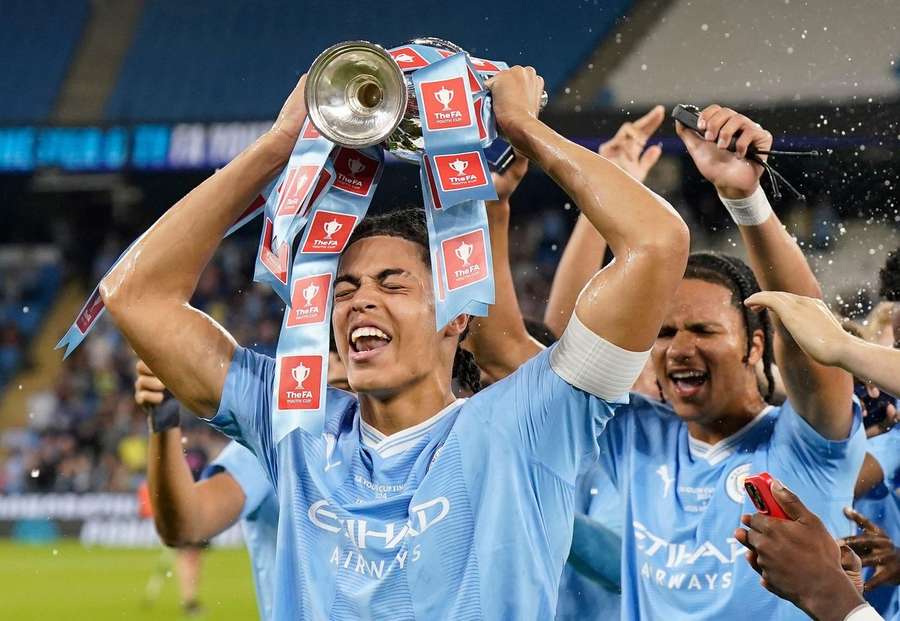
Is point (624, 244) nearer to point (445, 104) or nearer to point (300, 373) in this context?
point (445, 104)

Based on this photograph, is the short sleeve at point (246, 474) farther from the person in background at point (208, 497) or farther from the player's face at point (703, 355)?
the player's face at point (703, 355)

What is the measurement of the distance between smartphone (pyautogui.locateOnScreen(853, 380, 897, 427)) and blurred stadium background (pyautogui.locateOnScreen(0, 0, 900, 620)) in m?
3.61

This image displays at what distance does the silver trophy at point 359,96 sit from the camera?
2.44 m

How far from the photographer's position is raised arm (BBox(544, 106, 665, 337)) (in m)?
3.71

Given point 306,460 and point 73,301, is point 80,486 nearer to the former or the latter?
point 73,301

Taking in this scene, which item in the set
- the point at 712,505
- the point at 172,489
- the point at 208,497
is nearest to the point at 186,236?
the point at 172,489

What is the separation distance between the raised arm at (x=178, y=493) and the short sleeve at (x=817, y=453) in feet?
5.35

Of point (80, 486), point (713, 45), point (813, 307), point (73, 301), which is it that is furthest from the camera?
point (73, 301)

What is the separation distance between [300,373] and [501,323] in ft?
2.82

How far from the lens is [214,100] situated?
18094 mm

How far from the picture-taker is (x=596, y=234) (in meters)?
3.73

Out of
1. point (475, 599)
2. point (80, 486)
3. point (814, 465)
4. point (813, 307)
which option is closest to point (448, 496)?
point (475, 599)

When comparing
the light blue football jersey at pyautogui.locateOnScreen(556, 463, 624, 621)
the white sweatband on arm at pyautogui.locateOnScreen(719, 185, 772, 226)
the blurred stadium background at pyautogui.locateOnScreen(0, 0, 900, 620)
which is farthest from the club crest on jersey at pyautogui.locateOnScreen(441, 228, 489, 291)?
the blurred stadium background at pyautogui.locateOnScreen(0, 0, 900, 620)

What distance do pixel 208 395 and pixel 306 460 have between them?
25cm
